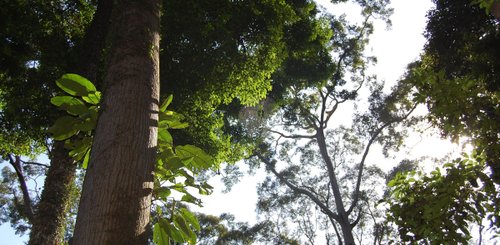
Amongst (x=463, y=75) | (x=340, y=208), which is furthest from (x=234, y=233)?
(x=463, y=75)

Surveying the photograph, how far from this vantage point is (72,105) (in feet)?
6.40

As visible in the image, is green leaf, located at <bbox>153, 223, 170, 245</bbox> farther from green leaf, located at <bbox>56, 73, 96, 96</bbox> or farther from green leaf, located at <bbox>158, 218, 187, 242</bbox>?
green leaf, located at <bbox>56, 73, 96, 96</bbox>

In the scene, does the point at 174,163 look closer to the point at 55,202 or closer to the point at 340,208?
the point at 55,202

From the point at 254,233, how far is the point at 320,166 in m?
6.44

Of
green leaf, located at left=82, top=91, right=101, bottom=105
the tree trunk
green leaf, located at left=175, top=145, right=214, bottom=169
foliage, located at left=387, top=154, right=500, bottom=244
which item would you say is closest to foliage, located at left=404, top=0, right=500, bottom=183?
foliage, located at left=387, top=154, right=500, bottom=244

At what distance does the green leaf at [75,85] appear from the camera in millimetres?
2014

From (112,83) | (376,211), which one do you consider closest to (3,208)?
(376,211)

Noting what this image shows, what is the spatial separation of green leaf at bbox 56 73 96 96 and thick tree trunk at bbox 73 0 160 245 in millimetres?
304

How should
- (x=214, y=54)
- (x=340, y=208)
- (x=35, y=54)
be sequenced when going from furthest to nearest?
(x=340, y=208) < (x=214, y=54) < (x=35, y=54)

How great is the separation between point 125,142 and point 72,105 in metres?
0.66

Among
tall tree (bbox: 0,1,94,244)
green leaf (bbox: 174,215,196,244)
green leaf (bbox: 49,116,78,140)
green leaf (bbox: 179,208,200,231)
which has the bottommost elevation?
green leaf (bbox: 174,215,196,244)

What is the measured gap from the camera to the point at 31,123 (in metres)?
6.18

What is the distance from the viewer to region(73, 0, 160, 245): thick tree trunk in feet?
4.25

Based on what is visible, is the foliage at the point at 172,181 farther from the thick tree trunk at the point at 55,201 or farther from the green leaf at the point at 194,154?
the thick tree trunk at the point at 55,201
